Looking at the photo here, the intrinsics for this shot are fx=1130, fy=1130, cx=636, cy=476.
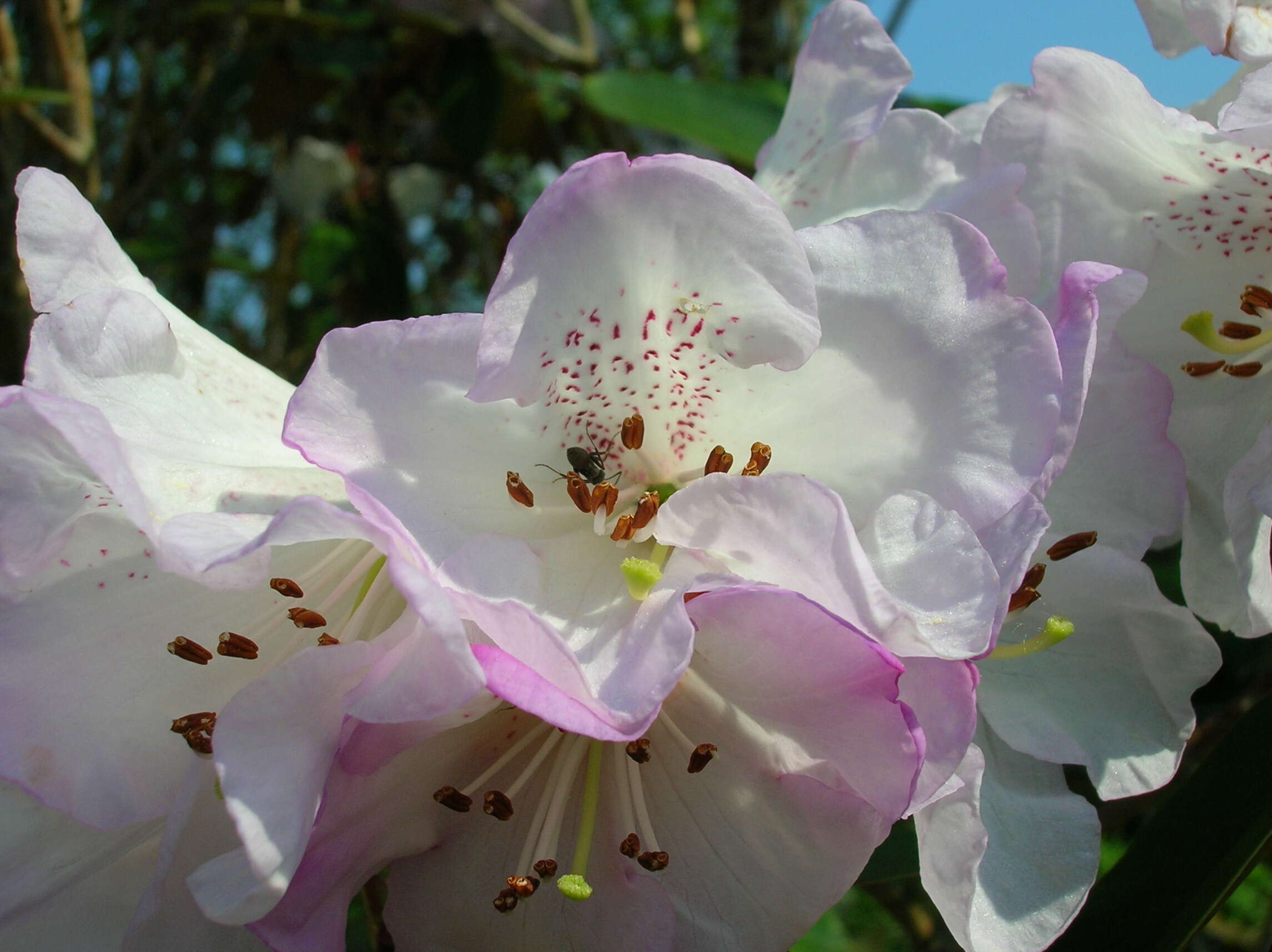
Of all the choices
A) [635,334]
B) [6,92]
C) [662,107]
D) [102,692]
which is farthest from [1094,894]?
[6,92]

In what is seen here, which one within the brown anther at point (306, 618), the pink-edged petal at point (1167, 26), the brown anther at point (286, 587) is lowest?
the brown anther at point (306, 618)

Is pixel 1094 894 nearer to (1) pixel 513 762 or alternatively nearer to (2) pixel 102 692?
(1) pixel 513 762

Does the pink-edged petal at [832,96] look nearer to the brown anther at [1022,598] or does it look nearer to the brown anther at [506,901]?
the brown anther at [1022,598]

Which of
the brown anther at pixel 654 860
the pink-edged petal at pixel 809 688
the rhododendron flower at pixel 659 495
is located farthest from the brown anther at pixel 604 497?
the brown anther at pixel 654 860

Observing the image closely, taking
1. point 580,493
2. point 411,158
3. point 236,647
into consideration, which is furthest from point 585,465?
point 411,158

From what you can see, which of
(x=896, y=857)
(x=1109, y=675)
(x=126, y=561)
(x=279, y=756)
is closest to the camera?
(x=279, y=756)

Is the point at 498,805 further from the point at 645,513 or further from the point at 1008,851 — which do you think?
the point at 1008,851
